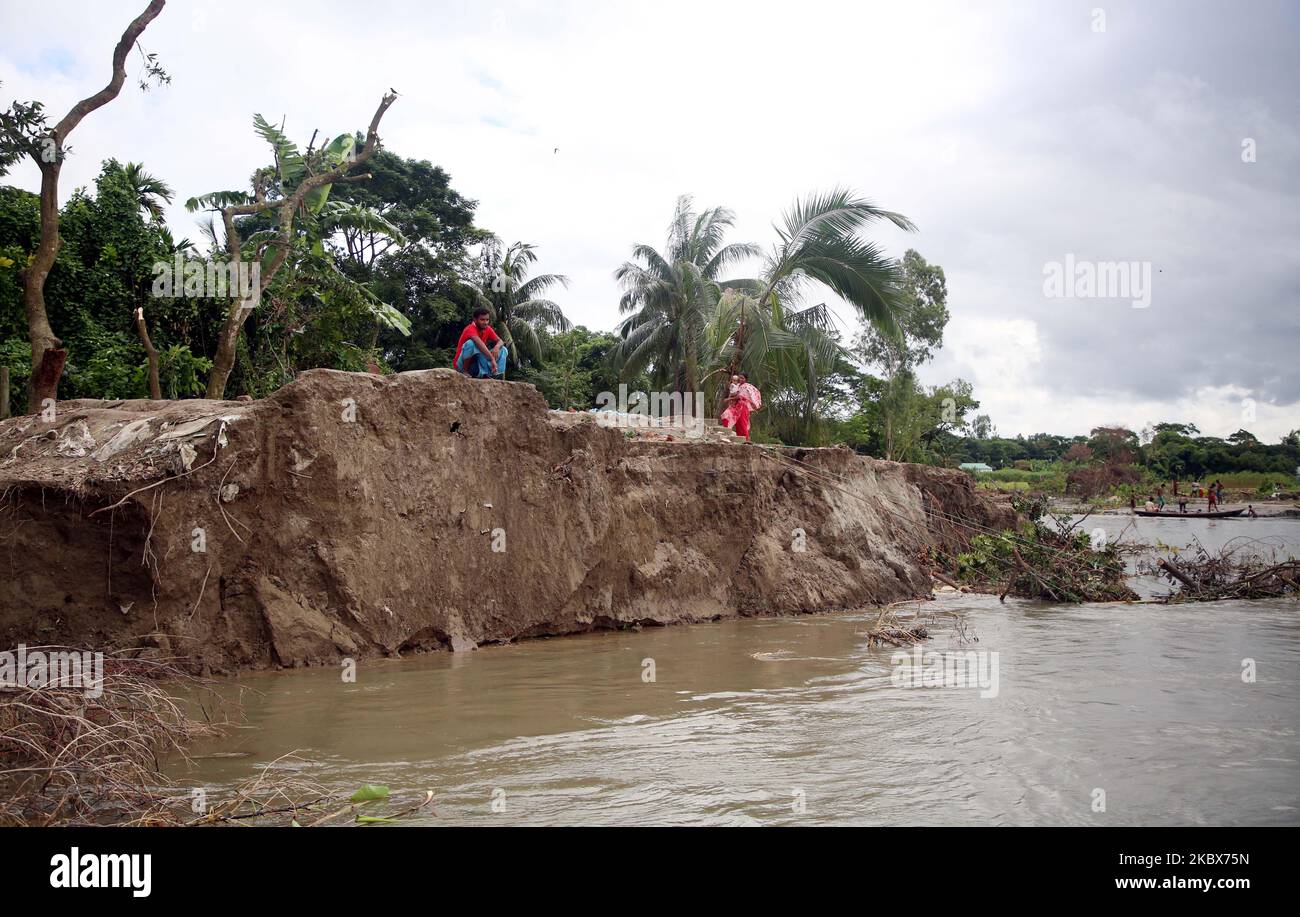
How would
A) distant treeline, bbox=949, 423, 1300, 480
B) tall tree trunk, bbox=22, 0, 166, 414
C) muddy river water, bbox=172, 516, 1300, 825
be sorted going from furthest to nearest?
distant treeline, bbox=949, 423, 1300, 480, tall tree trunk, bbox=22, 0, 166, 414, muddy river water, bbox=172, 516, 1300, 825

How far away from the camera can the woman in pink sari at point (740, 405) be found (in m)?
13.8

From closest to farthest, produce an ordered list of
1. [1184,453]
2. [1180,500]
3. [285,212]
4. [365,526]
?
[365,526]
[285,212]
[1180,500]
[1184,453]

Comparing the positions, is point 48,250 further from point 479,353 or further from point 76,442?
point 479,353

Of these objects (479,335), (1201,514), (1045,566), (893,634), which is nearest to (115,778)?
(479,335)

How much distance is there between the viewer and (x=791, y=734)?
592 cm

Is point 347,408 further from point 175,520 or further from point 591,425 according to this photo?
point 591,425

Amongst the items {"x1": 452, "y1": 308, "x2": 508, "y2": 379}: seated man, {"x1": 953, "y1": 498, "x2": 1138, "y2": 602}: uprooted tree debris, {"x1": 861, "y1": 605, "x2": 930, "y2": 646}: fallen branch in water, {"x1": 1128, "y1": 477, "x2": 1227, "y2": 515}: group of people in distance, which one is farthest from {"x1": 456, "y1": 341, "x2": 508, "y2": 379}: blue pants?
{"x1": 1128, "y1": 477, "x2": 1227, "y2": 515}: group of people in distance

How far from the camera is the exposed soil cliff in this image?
24.3ft

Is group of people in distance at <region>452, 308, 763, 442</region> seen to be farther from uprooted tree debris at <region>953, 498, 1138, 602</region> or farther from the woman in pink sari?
uprooted tree debris at <region>953, 498, 1138, 602</region>

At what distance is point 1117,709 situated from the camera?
6.73 m

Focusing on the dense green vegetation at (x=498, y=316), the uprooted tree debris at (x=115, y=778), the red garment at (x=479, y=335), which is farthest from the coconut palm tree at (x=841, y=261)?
the uprooted tree debris at (x=115, y=778)

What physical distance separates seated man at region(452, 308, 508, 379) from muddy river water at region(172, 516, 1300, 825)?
10.7 feet

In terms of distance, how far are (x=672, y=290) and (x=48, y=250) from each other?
1922 cm
